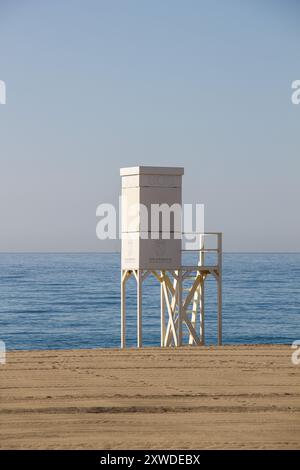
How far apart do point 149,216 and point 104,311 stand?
34.6 m

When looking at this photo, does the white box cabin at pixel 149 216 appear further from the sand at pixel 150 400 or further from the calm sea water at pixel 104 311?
the calm sea water at pixel 104 311

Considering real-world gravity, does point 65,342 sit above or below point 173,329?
below

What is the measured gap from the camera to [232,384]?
12820mm

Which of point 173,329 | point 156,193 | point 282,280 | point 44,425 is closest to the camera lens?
point 44,425

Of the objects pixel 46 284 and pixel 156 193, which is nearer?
pixel 156 193

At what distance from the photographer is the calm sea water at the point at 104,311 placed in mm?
45781

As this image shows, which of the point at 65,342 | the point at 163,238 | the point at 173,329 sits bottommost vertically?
the point at 65,342

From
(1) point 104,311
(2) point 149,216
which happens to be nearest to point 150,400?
(2) point 149,216

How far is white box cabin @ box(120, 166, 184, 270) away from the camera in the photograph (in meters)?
21.0
